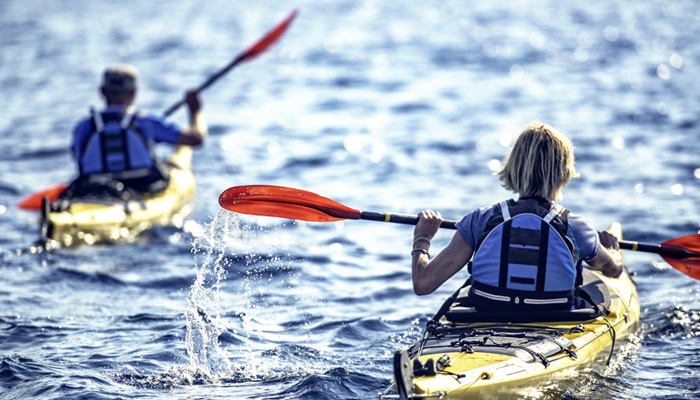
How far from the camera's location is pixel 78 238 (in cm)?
723

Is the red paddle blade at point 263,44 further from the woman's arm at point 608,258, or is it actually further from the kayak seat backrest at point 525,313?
the woman's arm at point 608,258

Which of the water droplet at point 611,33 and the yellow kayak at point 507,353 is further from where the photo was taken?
the water droplet at point 611,33

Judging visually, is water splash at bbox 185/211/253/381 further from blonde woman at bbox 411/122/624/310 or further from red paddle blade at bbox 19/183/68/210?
red paddle blade at bbox 19/183/68/210

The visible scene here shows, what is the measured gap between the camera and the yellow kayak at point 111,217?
23.3 feet

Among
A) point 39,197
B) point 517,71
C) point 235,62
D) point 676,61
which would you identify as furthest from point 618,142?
point 39,197

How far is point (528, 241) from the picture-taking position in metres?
3.91

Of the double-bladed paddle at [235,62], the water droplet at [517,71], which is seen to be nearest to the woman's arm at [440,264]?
the double-bladed paddle at [235,62]

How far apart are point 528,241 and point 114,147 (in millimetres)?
4637

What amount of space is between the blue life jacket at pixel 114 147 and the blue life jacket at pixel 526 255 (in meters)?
4.33

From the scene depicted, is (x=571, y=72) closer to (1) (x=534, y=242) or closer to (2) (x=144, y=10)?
(1) (x=534, y=242)

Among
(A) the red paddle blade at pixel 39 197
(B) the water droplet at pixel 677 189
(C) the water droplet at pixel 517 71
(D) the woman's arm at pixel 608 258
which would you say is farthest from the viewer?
(C) the water droplet at pixel 517 71

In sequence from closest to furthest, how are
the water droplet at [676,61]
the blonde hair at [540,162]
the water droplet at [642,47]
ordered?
the blonde hair at [540,162] < the water droplet at [676,61] < the water droplet at [642,47]

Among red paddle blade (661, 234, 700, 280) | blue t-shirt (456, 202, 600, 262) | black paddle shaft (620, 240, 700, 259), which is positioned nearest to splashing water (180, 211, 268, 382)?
blue t-shirt (456, 202, 600, 262)

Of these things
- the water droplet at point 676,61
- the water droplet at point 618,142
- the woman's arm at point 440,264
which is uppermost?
the water droplet at point 676,61
